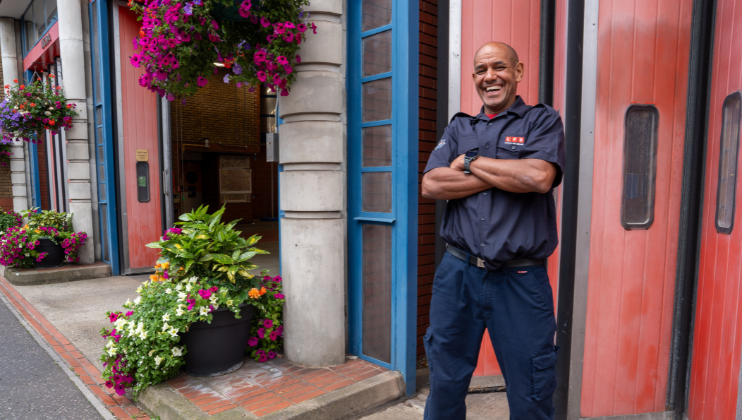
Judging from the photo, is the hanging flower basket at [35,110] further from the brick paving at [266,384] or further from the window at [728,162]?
the window at [728,162]

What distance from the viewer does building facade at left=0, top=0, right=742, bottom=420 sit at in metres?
2.83

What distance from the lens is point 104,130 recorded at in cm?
805

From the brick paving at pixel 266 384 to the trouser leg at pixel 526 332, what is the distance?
1592mm

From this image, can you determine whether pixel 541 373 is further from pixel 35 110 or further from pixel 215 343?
pixel 35 110

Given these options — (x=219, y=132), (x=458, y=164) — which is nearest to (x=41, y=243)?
(x=458, y=164)

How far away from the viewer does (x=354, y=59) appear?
3.82 metres

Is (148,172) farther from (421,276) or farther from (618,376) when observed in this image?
(618,376)

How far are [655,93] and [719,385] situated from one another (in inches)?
69.7

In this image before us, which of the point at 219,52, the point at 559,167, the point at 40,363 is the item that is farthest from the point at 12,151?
the point at 559,167

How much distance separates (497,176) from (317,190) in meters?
1.85

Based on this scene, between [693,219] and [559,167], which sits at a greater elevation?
[559,167]

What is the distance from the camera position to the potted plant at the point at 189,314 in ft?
11.0

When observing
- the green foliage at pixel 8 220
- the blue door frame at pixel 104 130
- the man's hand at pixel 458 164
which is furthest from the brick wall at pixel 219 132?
the man's hand at pixel 458 164

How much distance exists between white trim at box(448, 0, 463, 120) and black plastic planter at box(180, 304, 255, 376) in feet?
7.34
